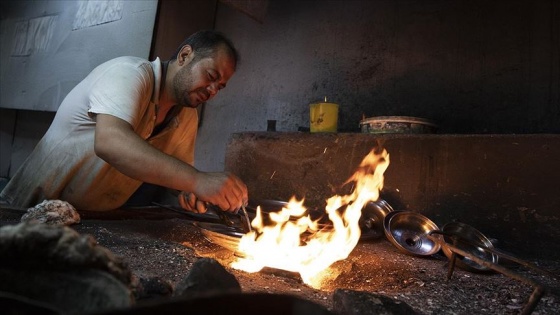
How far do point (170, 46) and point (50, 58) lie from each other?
7.56 ft

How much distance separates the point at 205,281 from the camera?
131 centimetres

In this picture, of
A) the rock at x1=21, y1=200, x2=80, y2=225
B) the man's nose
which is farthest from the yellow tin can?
the rock at x1=21, y1=200, x2=80, y2=225

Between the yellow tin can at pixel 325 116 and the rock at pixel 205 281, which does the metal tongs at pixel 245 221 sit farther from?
the yellow tin can at pixel 325 116

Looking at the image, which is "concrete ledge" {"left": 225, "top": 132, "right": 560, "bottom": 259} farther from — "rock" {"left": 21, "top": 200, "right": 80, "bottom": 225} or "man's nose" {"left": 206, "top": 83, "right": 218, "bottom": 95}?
"rock" {"left": 21, "top": 200, "right": 80, "bottom": 225}

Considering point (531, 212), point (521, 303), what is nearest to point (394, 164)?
point (531, 212)

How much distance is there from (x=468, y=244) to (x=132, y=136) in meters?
2.53

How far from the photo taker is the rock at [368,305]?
4.73 ft

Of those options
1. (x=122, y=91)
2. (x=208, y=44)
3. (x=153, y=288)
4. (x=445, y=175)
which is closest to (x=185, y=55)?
(x=208, y=44)

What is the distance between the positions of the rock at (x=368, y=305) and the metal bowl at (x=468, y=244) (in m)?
1.06

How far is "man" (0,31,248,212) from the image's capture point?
7.61ft

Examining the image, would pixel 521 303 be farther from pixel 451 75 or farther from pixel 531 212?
pixel 451 75

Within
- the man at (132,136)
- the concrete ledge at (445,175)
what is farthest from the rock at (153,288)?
the concrete ledge at (445,175)

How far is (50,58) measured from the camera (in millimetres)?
5641

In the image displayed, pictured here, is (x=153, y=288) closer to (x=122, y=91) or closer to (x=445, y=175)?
(x=122, y=91)
